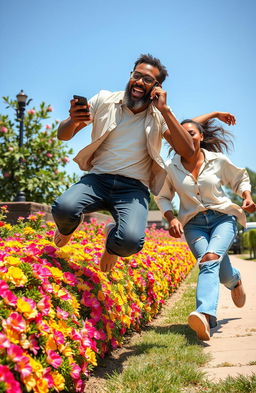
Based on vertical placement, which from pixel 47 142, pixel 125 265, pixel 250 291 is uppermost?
pixel 47 142

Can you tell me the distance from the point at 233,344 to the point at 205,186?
4.56ft

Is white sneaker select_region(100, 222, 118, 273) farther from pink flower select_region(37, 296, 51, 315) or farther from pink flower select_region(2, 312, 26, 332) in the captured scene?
pink flower select_region(2, 312, 26, 332)

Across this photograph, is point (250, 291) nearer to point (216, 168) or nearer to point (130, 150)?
point (216, 168)

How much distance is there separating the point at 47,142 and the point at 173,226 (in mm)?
8085

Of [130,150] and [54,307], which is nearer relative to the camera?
[54,307]

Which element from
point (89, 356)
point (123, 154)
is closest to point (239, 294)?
point (123, 154)

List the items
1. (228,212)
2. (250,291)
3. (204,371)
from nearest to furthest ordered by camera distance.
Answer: (204,371) → (228,212) → (250,291)

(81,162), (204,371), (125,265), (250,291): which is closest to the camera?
(204,371)

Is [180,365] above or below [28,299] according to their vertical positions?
below

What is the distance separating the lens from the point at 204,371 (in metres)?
2.69

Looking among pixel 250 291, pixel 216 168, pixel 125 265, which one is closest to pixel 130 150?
pixel 216 168

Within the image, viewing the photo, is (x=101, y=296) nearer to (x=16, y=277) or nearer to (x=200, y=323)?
(x=200, y=323)

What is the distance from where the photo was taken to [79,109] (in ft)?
9.95

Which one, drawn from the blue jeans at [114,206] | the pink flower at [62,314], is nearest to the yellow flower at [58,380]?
the pink flower at [62,314]
